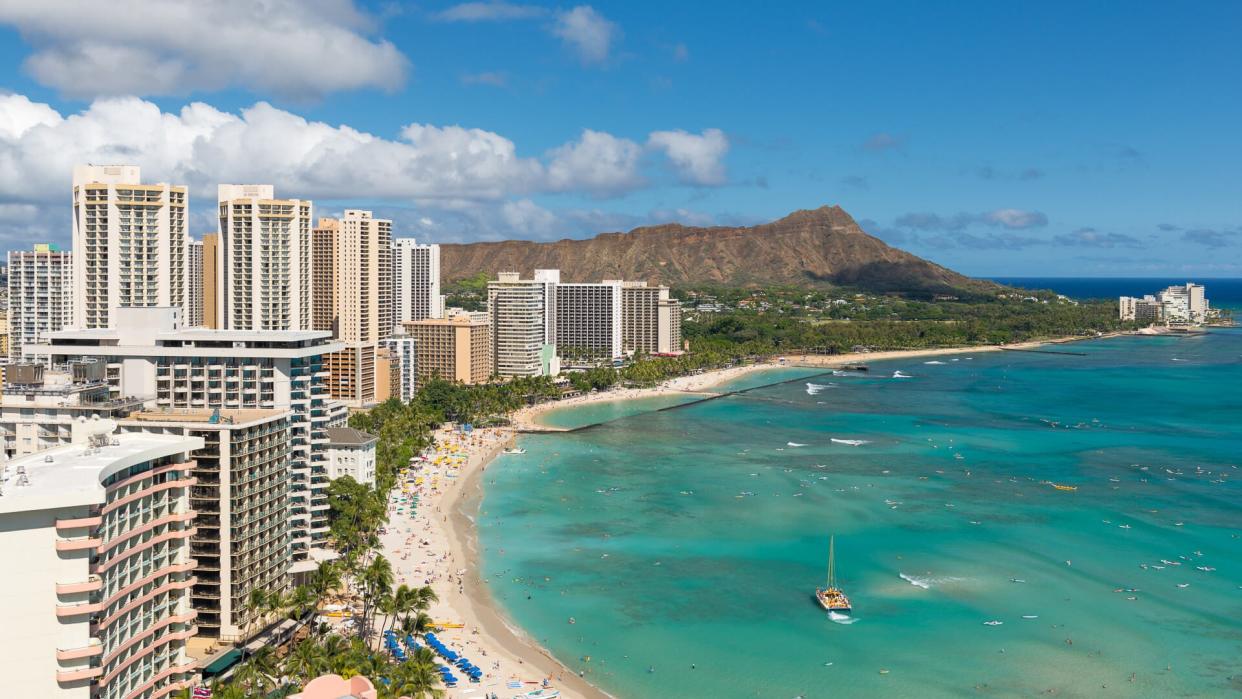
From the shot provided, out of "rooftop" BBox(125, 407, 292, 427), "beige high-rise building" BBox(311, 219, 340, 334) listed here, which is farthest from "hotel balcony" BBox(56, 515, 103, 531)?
"beige high-rise building" BBox(311, 219, 340, 334)

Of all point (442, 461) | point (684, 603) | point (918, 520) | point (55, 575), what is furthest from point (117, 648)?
point (442, 461)

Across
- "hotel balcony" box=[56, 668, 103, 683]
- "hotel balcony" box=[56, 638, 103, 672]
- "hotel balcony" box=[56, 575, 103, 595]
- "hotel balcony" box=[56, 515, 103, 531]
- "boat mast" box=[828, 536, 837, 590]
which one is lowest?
"boat mast" box=[828, 536, 837, 590]

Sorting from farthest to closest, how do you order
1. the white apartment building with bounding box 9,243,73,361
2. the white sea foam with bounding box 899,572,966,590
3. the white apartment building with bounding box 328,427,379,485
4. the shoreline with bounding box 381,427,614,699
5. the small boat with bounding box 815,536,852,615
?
the white apartment building with bounding box 9,243,73,361, the white apartment building with bounding box 328,427,379,485, the white sea foam with bounding box 899,572,966,590, the small boat with bounding box 815,536,852,615, the shoreline with bounding box 381,427,614,699

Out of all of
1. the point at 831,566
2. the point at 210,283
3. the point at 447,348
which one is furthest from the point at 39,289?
the point at 831,566

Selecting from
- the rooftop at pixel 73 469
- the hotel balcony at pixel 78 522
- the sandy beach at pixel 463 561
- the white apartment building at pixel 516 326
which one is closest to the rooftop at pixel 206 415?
the rooftop at pixel 73 469

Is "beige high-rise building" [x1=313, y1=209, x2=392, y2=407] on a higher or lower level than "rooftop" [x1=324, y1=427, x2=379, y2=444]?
higher

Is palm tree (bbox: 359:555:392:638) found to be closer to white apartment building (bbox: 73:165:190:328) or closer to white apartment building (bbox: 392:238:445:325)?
white apartment building (bbox: 73:165:190:328)

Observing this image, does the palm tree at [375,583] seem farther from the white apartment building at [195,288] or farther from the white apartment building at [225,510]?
the white apartment building at [195,288]
